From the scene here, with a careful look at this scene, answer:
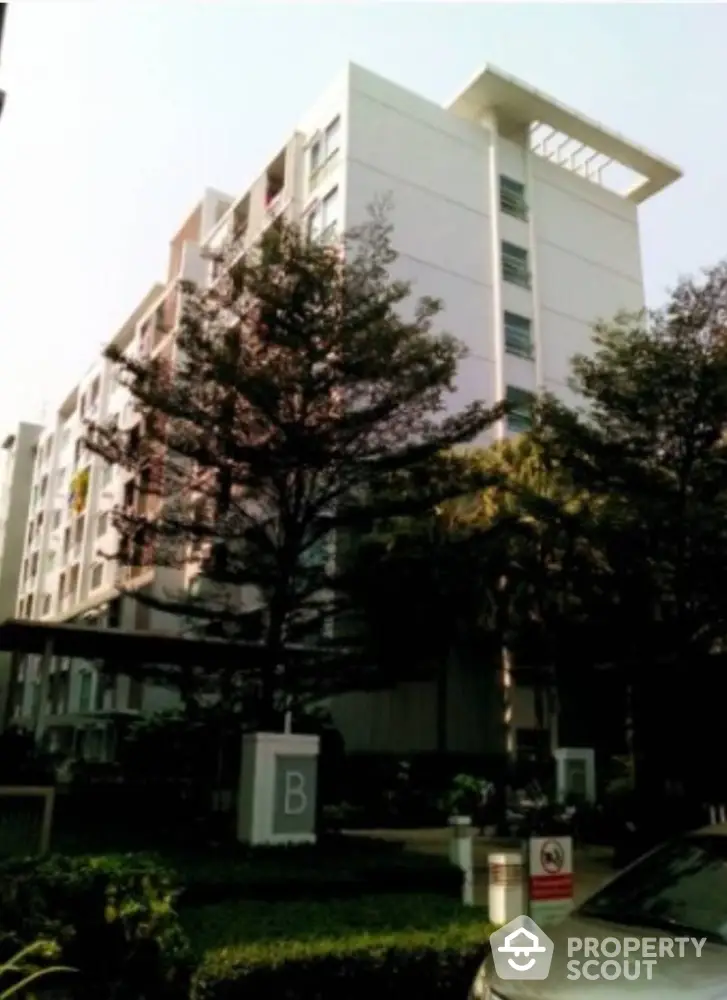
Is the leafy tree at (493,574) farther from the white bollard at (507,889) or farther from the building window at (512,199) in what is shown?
the building window at (512,199)

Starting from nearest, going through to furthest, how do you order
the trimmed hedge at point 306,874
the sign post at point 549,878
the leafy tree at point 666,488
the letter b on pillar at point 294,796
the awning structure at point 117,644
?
the sign post at point 549,878 < the trimmed hedge at point 306,874 < the letter b on pillar at point 294,796 < the leafy tree at point 666,488 < the awning structure at point 117,644

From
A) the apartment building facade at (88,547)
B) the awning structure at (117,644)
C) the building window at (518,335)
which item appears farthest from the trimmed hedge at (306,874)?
the building window at (518,335)

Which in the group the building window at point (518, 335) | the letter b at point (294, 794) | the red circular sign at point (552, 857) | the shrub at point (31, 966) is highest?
the building window at point (518, 335)

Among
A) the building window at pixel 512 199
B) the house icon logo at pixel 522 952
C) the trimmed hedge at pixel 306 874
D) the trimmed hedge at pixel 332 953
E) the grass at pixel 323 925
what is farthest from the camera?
the building window at pixel 512 199

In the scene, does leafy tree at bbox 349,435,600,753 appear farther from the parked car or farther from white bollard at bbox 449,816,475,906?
the parked car

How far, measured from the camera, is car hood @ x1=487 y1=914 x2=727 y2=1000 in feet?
11.6

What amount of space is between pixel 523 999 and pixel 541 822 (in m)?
9.90

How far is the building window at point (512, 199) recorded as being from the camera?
29375mm

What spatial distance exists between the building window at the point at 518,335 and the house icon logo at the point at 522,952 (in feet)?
78.6

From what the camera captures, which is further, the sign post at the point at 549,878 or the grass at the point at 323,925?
the sign post at the point at 549,878

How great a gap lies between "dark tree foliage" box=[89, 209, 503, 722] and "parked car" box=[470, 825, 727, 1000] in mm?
7104

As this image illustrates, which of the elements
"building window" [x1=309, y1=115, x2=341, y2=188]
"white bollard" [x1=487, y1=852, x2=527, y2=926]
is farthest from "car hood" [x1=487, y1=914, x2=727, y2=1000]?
"building window" [x1=309, y1=115, x2=341, y2=188]

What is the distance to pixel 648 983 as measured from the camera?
3637 millimetres

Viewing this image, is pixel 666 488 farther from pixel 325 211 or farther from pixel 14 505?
pixel 14 505
